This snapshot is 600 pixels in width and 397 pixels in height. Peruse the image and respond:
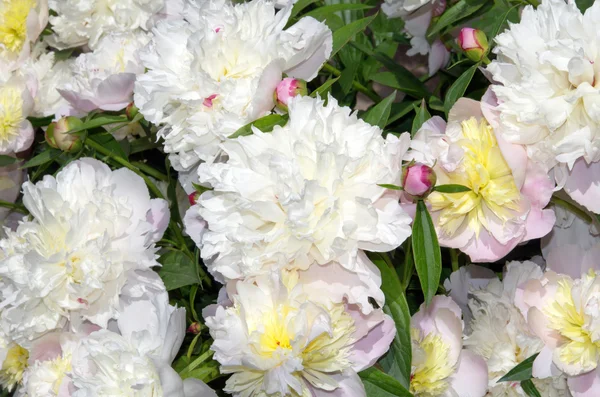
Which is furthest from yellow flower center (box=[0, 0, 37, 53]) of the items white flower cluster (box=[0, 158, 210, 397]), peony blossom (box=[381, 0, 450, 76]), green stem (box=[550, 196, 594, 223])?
green stem (box=[550, 196, 594, 223])

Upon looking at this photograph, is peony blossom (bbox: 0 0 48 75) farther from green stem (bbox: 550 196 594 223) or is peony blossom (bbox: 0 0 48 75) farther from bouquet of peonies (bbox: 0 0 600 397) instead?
green stem (bbox: 550 196 594 223)

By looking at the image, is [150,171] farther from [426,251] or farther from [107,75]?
[426,251]

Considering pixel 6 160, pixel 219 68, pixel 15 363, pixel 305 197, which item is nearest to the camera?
pixel 305 197

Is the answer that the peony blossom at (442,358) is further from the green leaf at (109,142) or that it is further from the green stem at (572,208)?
the green leaf at (109,142)

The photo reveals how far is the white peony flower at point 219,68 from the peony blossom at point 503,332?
24cm

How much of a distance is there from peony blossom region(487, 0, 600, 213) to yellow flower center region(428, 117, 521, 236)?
0.02 meters

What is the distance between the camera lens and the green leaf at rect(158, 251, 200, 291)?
731 millimetres

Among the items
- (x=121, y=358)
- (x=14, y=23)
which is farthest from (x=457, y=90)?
(x=14, y=23)

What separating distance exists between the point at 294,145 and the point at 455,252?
0.21m

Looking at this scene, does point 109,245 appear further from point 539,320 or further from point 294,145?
point 539,320

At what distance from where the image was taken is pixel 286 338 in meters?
0.57

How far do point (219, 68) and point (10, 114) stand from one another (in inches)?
12.9

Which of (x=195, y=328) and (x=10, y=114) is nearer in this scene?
(x=195, y=328)

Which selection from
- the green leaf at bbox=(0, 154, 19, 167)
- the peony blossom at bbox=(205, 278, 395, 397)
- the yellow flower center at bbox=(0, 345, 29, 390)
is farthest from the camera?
the green leaf at bbox=(0, 154, 19, 167)
